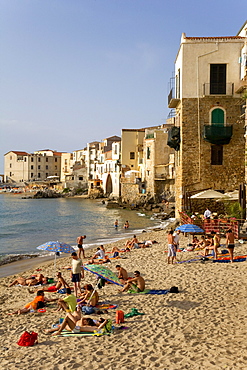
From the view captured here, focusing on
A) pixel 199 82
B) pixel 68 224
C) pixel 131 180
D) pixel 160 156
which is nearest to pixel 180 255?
pixel 199 82

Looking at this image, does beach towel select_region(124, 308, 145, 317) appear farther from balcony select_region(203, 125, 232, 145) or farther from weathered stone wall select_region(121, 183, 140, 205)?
weathered stone wall select_region(121, 183, 140, 205)

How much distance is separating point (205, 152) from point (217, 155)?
0.81 m

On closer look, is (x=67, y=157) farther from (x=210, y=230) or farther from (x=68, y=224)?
(x=210, y=230)

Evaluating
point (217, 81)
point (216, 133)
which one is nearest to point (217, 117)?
point (216, 133)

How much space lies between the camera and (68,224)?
121ft

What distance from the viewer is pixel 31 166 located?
4589 inches

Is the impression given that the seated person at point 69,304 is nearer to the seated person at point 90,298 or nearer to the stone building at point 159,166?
the seated person at point 90,298

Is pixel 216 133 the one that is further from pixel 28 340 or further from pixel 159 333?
pixel 28 340

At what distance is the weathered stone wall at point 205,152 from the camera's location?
23516mm

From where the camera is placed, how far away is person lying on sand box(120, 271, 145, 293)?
35.1ft

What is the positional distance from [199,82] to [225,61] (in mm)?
2029

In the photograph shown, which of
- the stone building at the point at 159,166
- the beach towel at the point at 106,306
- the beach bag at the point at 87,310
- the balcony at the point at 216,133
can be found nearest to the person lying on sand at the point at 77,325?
the beach bag at the point at 87,310

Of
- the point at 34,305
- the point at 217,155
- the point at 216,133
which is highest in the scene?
the point at 216,133

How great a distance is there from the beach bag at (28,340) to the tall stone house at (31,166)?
110325 millimetres
